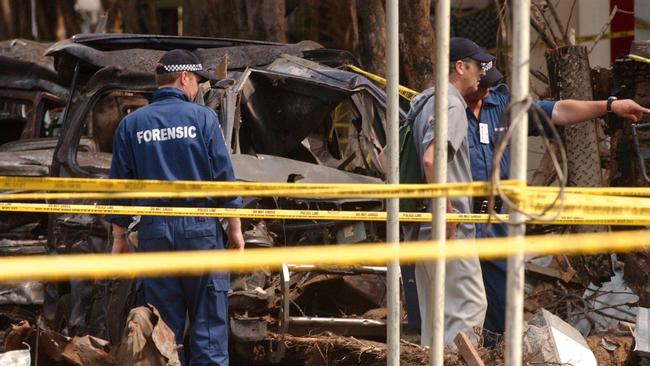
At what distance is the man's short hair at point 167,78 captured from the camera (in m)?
6.85

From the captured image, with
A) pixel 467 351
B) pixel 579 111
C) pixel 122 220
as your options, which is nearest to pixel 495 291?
pixel 579 111

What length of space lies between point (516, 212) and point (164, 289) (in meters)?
2.62

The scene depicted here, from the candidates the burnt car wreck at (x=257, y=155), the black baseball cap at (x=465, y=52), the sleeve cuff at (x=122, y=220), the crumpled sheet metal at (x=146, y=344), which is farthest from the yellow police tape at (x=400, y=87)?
the crumpled sheet metal at (x=146, y=344)

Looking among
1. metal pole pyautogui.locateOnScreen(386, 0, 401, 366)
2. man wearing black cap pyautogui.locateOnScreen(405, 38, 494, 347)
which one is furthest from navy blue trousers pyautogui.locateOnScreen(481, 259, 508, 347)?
metal pole pyautogui.locateOnScreen(386, 0, 401, 366)

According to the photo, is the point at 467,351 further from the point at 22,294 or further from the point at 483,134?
the point at 22,294

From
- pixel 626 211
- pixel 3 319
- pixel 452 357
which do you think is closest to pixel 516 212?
pixel 626 211

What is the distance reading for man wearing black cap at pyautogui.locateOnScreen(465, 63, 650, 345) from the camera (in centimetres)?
714

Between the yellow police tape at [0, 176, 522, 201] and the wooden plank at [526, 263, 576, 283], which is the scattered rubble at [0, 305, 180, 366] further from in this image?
the wooden plank at [526, 263, 576, 283]

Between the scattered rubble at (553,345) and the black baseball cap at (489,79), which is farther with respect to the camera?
the black baseball cap at (489,79)

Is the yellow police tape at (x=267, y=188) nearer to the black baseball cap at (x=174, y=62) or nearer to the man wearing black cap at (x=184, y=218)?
the man wearing black cap at (x=184, y=218)

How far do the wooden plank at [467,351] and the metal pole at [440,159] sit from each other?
940mm

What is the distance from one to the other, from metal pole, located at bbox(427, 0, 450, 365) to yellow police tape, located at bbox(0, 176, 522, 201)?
209mm

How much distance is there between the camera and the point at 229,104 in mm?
8125

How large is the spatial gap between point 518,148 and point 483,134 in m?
2.70
